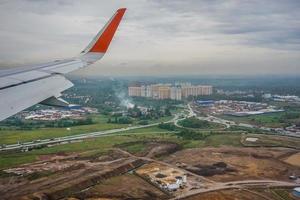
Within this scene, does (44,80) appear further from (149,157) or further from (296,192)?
(149,157)

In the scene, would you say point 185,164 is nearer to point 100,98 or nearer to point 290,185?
point 290,185

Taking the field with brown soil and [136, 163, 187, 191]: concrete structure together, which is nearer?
the field with brown soil

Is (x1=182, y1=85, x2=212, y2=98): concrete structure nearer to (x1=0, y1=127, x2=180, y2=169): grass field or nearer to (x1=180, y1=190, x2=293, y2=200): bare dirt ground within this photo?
(x1=0, y1=127, x2=180, y2=169): grass field

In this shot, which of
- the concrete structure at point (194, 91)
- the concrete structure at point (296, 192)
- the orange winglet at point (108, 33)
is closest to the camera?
the orange winglet at point (108, 33)

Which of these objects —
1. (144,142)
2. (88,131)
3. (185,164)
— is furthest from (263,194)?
(88,131)

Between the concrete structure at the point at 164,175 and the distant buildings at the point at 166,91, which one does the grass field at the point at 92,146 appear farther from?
the distant buildings at the point at 166,91

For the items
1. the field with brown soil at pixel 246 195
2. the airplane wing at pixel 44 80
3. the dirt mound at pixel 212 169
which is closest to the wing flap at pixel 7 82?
the airplane wing at pixel 44 80

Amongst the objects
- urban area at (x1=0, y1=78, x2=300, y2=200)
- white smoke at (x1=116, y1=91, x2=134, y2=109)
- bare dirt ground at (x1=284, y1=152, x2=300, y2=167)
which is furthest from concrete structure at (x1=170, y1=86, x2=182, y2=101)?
bare dirt ground at (x1=284, y1=152, x2=300, y2=167)
